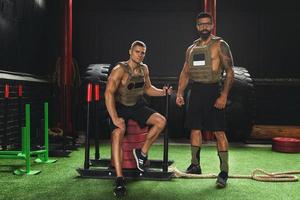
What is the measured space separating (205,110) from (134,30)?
4508 mm

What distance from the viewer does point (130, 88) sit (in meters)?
3.68

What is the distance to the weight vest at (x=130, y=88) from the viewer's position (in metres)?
3.66

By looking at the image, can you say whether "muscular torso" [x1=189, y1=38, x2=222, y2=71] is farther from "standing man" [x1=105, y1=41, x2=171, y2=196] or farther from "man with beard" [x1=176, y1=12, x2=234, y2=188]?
"standing man" [x1=105, y1=41, x2=171, y2=196]

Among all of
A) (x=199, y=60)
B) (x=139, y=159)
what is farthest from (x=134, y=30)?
(x=139, y=159)

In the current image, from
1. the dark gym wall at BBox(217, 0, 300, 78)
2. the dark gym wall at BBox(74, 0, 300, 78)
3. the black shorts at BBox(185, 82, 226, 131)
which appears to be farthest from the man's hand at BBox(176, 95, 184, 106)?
the dark gym wall at BBox(217, 0, 300, 78)

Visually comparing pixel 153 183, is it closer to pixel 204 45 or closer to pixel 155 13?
pixel 204 45

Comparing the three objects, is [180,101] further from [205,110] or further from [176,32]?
[176,32]

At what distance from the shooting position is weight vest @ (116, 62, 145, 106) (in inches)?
144

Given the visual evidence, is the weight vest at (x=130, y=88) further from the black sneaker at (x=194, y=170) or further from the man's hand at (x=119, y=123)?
the black sneaker at (x=194, y=170)

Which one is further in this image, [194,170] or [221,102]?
[194,170]

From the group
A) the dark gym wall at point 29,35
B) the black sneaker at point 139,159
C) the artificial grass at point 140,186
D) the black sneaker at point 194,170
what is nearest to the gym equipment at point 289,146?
the artificial grass at point 140,186

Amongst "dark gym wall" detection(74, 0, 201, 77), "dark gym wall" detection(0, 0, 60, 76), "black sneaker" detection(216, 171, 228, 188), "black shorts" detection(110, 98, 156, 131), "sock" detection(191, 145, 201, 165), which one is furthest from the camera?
"dark gym wall" detection(74, 0, 201, 77)

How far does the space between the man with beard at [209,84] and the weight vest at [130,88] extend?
1.79ft

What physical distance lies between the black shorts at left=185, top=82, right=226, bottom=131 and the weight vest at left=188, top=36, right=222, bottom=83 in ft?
0.21
